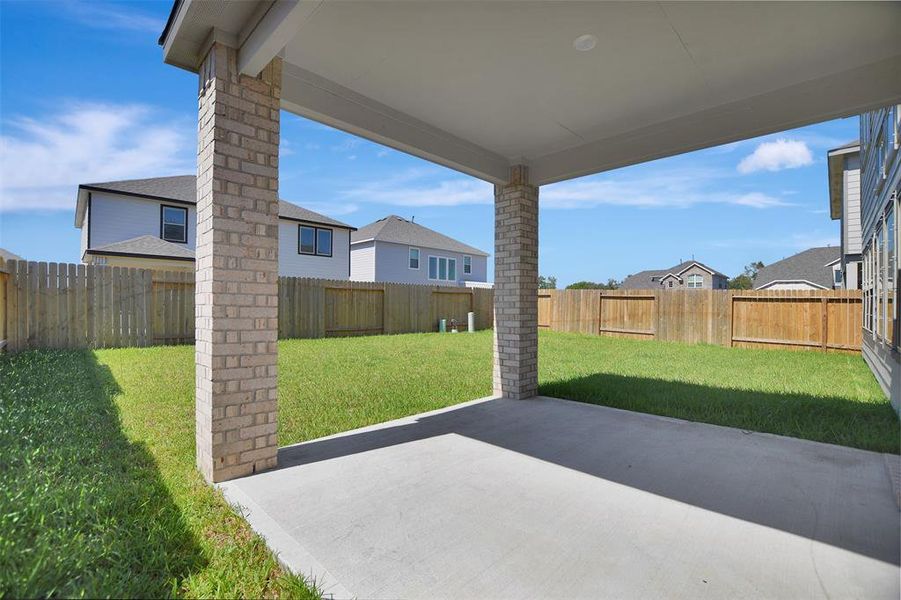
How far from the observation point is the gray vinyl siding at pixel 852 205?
38.9ft

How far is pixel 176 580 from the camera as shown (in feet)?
6.02

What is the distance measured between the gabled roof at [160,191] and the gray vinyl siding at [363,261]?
3.53 meters

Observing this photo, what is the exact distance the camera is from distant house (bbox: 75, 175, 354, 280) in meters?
13.8

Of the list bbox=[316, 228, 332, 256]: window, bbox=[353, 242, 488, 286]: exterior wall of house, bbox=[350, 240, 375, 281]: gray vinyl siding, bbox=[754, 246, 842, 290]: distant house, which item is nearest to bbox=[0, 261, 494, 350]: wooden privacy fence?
bbox=[316, 228, 332, 256]: window

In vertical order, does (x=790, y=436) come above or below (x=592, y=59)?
below

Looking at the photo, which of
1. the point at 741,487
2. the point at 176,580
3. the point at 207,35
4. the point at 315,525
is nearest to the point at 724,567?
the point at 741,487

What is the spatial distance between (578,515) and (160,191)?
1788 centimetres

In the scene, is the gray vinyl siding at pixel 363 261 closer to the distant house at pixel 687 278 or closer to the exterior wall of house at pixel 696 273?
the distant house at pixel 687 278

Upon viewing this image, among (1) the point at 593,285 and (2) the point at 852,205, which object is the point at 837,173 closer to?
(2) the point at 852,205

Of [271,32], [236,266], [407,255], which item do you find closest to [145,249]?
[407,255]

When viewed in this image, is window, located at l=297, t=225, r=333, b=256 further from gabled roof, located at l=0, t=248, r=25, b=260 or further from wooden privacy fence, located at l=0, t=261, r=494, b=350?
gabled roof, located at l=0, t=248, r=25, b=260

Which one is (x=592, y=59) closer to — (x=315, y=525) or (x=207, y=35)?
(x=207, y=35)

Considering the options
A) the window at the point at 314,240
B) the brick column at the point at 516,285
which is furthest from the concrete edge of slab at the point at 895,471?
the window at the point at 314,240

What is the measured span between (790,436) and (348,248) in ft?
60.0
